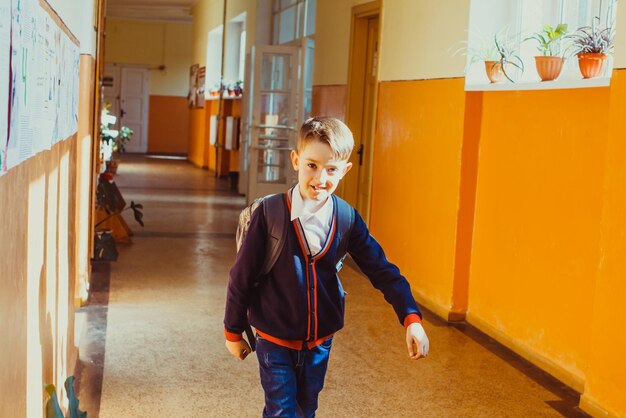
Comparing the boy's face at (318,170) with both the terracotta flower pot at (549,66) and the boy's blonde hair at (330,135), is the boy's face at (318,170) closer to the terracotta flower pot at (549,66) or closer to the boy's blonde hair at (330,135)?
the boy's blonde hair at (330,135)

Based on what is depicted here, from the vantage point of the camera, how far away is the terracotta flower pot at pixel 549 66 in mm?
4551

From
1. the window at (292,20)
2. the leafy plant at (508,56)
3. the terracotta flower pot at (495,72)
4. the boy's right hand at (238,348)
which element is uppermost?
the window at (292,20)

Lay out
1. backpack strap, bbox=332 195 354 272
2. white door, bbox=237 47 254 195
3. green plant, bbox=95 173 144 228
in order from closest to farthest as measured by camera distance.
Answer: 1. backpack strap, bbox=332 195 354 272
2. green plant, bbox=95 173 144 228
3. white door, bbox=237 47 254 195

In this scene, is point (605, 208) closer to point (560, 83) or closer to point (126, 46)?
point (560, 83)

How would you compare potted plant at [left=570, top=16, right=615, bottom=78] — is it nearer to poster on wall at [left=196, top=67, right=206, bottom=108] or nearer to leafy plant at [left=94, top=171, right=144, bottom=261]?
leafy plant at [left=94, top=171, right=144, bottom=261]

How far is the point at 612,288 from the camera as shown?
367cm

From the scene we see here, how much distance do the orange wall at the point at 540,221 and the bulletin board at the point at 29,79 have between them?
2.54m

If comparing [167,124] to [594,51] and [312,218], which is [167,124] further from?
[312,218]

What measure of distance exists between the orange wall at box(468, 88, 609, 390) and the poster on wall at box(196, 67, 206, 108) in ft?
44.4

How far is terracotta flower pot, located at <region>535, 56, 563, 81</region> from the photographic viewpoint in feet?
14.9

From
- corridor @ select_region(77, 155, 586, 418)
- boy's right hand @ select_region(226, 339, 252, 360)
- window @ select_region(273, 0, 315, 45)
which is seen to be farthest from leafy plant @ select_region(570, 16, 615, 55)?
window @ select_region(273, 0, 315, 45)

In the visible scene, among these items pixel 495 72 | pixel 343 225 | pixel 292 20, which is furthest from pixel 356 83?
pixel 343 225

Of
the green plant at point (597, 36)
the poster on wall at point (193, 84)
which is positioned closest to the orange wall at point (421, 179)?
the green plant at point (597, 36)

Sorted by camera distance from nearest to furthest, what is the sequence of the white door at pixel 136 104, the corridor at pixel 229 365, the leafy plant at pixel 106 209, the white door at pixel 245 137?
the corridor at pixel 229 365 < the leafy plant at pixel 106 209 < the white door at pixel 245 137 < the white door at pixel 136 104
